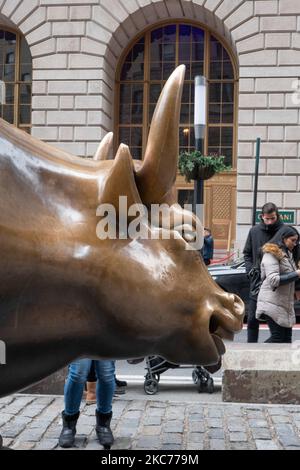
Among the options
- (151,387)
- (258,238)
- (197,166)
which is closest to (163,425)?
(151,387)

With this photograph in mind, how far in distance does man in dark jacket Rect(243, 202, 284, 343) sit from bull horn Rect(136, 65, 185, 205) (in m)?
6.46

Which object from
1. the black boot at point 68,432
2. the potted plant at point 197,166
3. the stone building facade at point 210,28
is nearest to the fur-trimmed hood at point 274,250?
the black boot at point 68,432

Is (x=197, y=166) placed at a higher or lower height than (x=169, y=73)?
lower

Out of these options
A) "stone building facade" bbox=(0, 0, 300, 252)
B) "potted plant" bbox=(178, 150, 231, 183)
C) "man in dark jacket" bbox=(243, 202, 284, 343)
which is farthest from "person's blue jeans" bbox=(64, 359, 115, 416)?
"stone building facade" bbox=(0, 0, 300, 252)

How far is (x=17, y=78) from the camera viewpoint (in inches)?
1001

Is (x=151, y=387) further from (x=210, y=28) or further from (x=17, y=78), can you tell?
(x=17, y=78)

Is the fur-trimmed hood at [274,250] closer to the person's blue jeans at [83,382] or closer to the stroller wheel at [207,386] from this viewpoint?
the stroller wheel at [207,386]

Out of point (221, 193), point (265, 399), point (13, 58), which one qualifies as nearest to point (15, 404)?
point (265, 399)

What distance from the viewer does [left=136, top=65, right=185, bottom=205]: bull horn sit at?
68.1 inches

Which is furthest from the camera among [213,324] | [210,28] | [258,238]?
[210,28]

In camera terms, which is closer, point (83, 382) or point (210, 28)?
point (83, 382)

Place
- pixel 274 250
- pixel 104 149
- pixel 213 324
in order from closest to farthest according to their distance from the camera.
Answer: pixel 213 324
pixel 104 149
pixel 274 250

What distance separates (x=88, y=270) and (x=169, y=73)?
2396cm

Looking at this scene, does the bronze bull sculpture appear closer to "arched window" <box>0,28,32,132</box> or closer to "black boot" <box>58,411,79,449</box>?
"black boot" <box>58,411,79,449</box>
